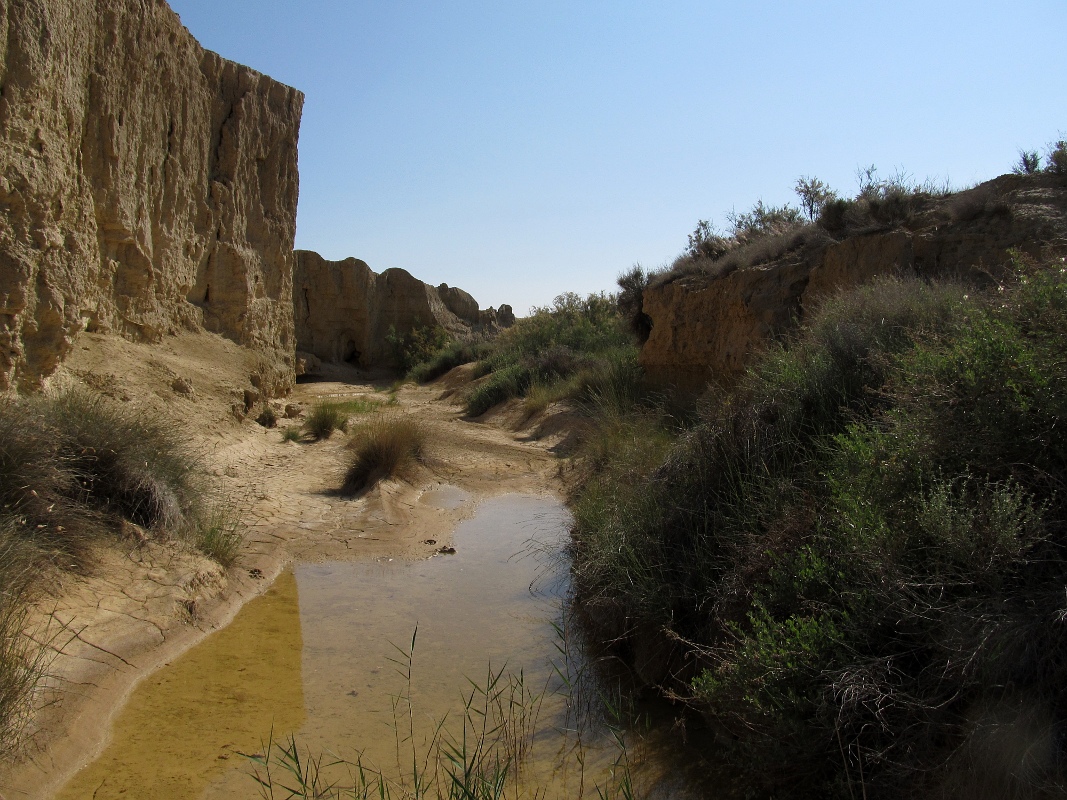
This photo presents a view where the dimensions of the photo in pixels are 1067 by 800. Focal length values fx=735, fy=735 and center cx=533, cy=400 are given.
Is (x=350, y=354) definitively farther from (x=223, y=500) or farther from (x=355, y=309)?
(x=223, y=500)

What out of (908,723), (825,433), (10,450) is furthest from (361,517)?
(908,723)

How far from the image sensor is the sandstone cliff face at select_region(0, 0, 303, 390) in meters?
6.62

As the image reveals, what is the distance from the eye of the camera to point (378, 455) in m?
9.58

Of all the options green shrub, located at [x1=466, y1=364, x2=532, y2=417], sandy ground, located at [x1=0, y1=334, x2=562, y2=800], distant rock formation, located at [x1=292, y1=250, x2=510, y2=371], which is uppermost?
distant rock formation, located at [x1=292, y1=250, x2=510, y2=371]

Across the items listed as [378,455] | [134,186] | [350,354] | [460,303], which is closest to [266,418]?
[378,455]

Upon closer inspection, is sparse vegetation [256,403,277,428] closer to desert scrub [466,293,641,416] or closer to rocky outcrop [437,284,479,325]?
desert scrub [466,293,641,416]

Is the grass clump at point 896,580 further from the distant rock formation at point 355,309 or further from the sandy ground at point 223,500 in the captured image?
the distant rock formation at point 355,309

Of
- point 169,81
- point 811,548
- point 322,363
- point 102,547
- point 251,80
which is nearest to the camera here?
point 811,548

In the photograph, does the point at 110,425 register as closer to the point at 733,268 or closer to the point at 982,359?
the point at 982,359

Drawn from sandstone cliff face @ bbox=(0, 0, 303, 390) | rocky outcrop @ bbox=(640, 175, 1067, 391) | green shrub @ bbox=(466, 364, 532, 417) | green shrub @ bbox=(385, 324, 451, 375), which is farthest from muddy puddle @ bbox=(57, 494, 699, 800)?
green shrub @ bbox=(385, 324, 451, 375)

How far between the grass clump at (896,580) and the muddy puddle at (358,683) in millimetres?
785

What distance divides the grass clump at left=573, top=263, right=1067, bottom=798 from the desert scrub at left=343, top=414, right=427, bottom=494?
4711mm

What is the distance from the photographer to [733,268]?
1296cm

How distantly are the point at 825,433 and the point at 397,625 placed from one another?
11.3 feet
